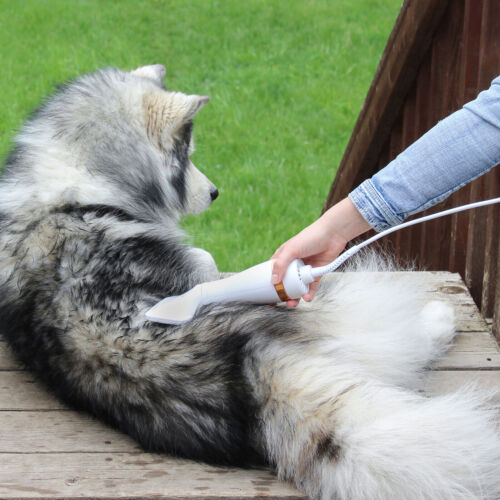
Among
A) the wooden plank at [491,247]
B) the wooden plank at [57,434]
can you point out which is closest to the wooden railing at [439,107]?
the wooden plank at [491,247]

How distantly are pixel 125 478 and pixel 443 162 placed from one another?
40.5 inches

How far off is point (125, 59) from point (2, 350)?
5099mm

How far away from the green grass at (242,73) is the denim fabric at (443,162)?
288 cm

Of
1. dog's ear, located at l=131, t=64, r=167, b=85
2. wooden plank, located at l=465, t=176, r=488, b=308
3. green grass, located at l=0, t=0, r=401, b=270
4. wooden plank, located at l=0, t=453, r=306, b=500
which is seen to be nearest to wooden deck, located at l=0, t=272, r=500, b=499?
wooden plank, located at l=0, t=453, r=306, b=500

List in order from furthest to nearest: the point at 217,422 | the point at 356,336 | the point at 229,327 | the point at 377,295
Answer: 1. the point at 377,295
2. the point at 356,336
3. the point at 229,327
4. the point at 217,422

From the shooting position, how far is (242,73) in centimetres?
686

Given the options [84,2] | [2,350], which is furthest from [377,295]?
[84,2]

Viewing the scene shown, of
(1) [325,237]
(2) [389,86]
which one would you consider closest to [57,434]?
(1) [325,237]

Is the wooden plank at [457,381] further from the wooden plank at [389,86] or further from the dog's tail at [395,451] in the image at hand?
the wooden plank at [389,86]

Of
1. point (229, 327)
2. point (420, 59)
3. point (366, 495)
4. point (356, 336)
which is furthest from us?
point (420, 59)

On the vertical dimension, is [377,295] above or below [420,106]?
below

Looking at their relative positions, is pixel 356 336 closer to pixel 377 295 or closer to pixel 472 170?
pixel 377 295

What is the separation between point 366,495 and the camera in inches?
57.5

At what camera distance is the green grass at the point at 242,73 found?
5.24 m
